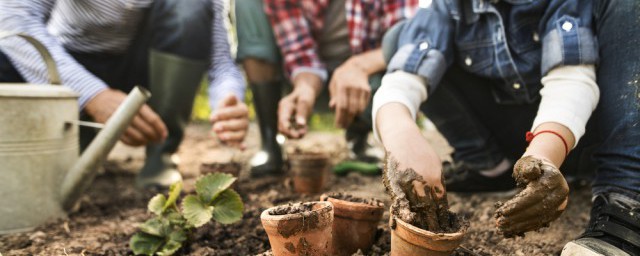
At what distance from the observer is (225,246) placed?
5.23 feet

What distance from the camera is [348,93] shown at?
7.36 feet

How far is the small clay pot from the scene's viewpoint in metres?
2.24

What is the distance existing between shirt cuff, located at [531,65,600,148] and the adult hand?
1.12 metres

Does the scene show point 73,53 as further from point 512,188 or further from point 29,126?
point 512,188

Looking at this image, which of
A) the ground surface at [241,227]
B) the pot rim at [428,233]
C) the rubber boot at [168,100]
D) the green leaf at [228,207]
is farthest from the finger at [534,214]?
the rubber boot at [168,100]

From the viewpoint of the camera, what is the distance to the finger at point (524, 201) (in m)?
1.13

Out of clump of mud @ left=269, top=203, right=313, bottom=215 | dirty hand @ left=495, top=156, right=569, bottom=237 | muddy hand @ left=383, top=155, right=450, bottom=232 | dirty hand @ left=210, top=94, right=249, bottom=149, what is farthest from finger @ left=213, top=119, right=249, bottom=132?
dirty hand @ left=495, top=156, right=569, bottom=237

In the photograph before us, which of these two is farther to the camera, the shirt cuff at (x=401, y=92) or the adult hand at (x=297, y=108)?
the adult hand at (x=297, y=108)

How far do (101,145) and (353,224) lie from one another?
1.04 meters

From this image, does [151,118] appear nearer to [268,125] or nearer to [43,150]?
[43,150]

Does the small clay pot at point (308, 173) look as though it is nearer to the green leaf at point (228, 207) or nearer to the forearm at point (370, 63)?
the forearm at point (370, 63)

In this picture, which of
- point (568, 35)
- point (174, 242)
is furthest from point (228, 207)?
point (568, 35)

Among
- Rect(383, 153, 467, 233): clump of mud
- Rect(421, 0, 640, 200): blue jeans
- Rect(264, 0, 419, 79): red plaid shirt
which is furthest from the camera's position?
Rect(264, 0, 419, 79): red plaid shirt

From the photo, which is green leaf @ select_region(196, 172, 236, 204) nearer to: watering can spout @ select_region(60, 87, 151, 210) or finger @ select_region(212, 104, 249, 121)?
watering can spout @ select_region(60, 87, 151, 210)
